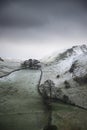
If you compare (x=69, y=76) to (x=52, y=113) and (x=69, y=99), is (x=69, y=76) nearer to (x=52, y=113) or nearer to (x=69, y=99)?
(x=69, y=99)

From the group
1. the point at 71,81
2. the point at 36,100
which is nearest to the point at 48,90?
the point at 36,100

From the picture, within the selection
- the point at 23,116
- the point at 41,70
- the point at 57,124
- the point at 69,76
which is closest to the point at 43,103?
the point at 23,116

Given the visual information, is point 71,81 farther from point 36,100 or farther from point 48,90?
point 36,100

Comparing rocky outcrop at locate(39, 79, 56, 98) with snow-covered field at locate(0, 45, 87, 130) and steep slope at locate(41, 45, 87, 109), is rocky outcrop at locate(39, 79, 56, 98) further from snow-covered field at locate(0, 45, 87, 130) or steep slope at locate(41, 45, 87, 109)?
snow-covered field at locate(0, 45, 87, 130)

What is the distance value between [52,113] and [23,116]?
2559 millimetres

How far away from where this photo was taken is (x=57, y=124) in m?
15.7

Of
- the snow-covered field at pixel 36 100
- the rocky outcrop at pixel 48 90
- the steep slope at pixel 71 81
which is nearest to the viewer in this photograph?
the snow-covered field at pixel 36 100

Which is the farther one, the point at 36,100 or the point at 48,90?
the point at 48,90

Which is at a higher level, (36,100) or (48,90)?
(48,90)

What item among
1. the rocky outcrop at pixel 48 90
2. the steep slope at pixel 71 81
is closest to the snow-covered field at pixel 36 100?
the steep slope at pixel 71 81

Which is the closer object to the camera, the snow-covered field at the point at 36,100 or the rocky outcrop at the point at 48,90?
the snow-covered field at the point at 36,100

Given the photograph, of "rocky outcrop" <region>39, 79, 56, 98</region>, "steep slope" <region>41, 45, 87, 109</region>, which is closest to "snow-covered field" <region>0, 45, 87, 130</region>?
"steep slope" <region>41, 45, 87, 109</region>

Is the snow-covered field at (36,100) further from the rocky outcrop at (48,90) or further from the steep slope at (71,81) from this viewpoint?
the rocky outcrop at (48,90)

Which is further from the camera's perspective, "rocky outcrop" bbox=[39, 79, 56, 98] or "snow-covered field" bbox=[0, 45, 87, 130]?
"rocky outcrop" bbox=[39, 79, 56, 98]
